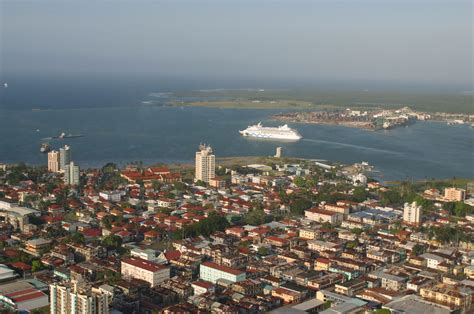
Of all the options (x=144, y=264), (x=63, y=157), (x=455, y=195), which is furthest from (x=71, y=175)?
(x=455, y=195)

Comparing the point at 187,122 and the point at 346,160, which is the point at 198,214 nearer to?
the point at 346,160

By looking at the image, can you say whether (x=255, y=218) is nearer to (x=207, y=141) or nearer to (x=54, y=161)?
(x=54, y=161)

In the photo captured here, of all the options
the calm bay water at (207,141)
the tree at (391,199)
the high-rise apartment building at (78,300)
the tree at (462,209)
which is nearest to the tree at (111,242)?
the high-rise apartment building at (78,300)

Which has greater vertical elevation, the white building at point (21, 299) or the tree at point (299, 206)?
the tree at point (299, 206)

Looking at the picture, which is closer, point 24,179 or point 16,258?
point 16,258

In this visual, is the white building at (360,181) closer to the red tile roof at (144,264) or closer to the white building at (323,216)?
the white building at (323,216)

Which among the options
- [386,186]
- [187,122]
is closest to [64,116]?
[187,122]
